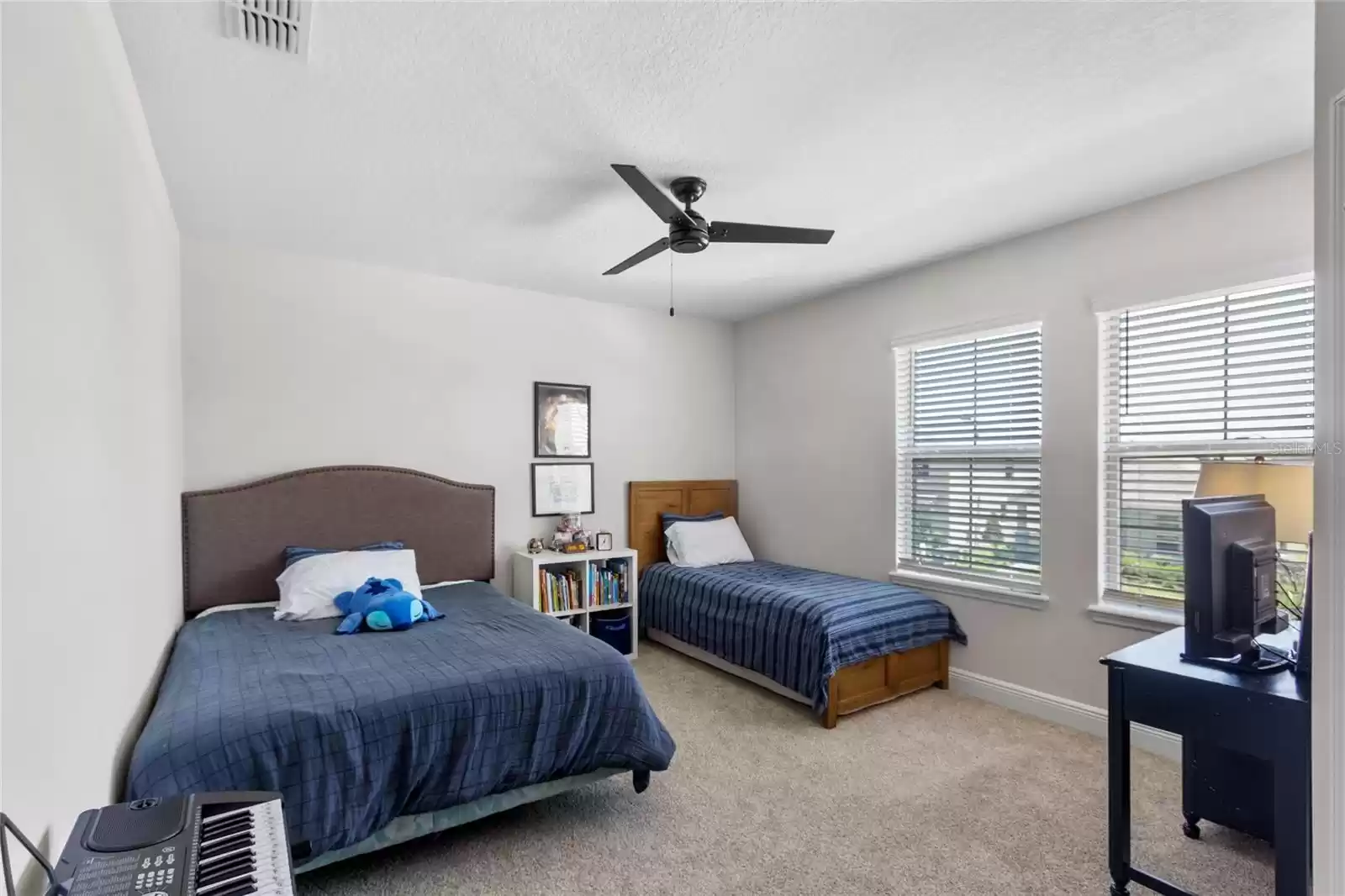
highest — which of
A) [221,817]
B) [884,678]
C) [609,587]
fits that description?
[221,817]

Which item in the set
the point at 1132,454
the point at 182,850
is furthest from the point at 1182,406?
the point at 182,850

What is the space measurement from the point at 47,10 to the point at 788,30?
5.21 ft

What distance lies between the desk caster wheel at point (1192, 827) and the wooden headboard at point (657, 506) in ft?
10.4

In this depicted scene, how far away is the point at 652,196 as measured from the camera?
2.37 metres

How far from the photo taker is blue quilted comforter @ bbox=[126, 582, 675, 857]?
1.81 m

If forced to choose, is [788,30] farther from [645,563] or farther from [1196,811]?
[645,563]

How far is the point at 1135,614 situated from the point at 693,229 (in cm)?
253

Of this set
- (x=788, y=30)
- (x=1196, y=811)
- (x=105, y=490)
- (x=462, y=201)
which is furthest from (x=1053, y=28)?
(x=105, y=490)

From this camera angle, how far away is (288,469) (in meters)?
3.59

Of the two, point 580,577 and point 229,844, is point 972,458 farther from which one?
point 229,844

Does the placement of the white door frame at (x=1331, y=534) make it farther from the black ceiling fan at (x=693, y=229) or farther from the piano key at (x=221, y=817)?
the piano key at (x=221, y=817)

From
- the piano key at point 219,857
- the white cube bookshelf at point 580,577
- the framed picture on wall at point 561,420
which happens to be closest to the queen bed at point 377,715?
the white cube bookshelf at point 580,577

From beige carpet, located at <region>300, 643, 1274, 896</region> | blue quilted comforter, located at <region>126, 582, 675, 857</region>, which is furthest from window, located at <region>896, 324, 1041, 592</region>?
blue quilted comforter, located at <region>126, 582, 675, 857</region>

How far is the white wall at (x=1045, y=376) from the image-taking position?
2.69m
